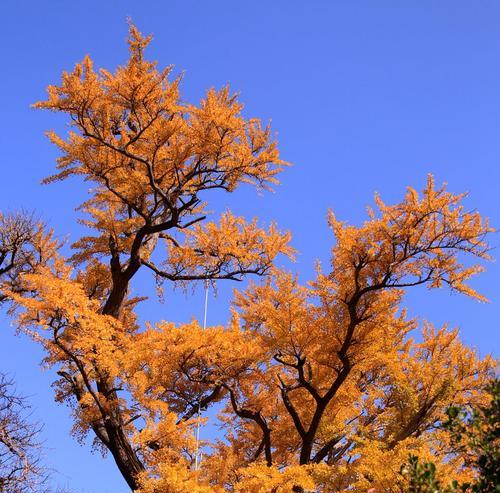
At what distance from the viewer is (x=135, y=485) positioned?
1002cm


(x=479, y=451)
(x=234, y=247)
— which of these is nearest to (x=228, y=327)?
(x=234, y=247)

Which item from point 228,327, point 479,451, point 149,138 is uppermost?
point 149,138

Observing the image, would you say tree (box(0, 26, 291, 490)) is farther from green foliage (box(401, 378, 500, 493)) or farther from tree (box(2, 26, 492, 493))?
green foliage (box(401, 378, 500, 493))

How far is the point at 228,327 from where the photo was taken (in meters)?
11.9

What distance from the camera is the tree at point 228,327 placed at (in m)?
9.23

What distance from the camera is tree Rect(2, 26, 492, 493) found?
A: 9.23 m

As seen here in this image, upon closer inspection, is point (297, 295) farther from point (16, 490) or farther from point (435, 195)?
point (16, 490)

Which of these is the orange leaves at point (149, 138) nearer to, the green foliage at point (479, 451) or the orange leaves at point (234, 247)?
the orange leaves at point (234, 247)

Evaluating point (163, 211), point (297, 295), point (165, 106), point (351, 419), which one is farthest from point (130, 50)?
point (351, 419)

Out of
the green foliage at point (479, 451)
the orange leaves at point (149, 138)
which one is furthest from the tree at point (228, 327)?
the green foliage at point (479, 451)

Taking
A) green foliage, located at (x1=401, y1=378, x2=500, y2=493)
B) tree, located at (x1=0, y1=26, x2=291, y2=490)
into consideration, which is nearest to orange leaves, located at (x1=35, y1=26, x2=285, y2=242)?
tree, located at (x1=0, y1=26, x2=291, y2=490)

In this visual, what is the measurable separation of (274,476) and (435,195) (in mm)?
4735

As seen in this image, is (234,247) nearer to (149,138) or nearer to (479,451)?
(149,138)

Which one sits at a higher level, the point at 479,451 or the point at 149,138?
the point at 149,138
